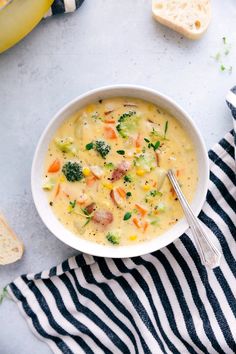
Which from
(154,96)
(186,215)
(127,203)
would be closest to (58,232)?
(127,203)

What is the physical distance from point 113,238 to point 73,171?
0.41 m

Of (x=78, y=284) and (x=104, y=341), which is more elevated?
(x=78, y=284)

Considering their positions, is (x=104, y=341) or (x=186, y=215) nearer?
(x=186, y=215)

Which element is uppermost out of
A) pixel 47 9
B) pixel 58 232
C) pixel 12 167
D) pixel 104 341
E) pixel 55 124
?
pixel 47 9

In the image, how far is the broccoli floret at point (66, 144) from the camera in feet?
10.1

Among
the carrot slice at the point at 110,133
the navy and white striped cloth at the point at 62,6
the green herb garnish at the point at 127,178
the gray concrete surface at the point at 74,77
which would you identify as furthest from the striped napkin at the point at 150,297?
the navy and white striped cloth at the point at 62,6

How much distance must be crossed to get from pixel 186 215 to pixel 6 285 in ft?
3.63

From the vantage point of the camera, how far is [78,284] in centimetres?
331

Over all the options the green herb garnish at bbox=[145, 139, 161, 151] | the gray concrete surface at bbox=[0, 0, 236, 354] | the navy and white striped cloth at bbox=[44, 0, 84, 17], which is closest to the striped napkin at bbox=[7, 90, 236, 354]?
the gray concrete surface at bbox=[0, 0, 236, 354]

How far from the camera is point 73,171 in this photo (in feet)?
9.97

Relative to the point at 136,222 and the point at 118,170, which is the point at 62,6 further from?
the point at 136,222

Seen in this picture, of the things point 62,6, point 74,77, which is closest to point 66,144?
point 74,77

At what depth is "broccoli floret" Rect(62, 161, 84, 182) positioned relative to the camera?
9.98 ft

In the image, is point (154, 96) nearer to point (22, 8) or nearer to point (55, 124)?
point (55, 124)
